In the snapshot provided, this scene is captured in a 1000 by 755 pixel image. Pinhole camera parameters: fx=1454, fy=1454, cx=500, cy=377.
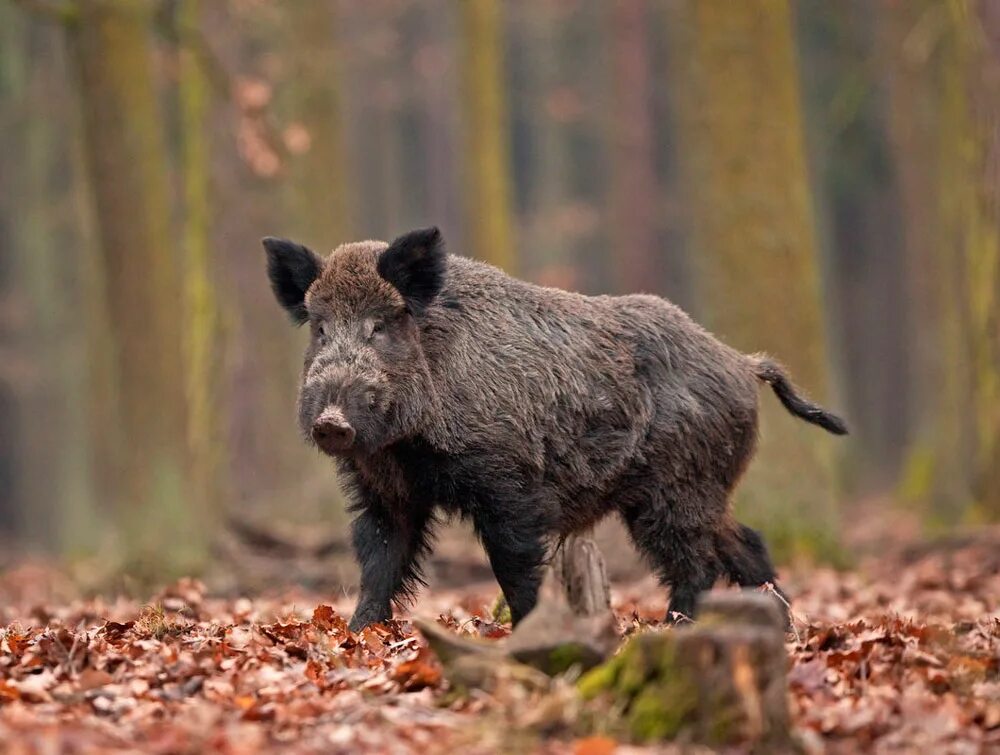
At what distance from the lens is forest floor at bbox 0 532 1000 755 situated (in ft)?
15.9

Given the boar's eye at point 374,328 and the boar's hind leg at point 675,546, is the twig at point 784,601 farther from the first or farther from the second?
the boar's eye at point 374,328

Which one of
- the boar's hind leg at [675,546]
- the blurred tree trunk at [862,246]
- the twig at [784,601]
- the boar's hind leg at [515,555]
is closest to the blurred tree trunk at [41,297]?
the blurred tree trunk at [862,246]

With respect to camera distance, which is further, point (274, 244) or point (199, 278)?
point (199, 278)

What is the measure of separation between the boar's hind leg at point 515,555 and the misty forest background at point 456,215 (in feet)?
17.5

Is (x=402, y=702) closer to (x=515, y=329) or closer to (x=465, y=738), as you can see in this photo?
(x=465, y=738)

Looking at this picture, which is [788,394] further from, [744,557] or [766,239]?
[766,239]

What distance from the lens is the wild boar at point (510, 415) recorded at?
7375 millimetres

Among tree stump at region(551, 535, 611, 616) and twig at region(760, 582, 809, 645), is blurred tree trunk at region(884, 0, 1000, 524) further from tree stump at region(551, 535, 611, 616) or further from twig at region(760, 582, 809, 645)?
tree stump at region(551, 535, 611, 616)

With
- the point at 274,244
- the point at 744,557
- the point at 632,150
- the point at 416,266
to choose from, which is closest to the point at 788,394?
the point at 744,557

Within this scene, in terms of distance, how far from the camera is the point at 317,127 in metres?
20.0

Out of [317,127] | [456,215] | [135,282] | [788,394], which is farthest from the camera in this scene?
[456,215]

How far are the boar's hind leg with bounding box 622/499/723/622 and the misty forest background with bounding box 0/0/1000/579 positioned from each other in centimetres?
420

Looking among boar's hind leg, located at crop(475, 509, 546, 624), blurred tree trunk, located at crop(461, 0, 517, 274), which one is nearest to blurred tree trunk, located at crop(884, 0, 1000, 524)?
blurred tree trunk, located at crop(461, 0, 517, 274)

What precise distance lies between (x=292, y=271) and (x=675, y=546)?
2632 millimetres
